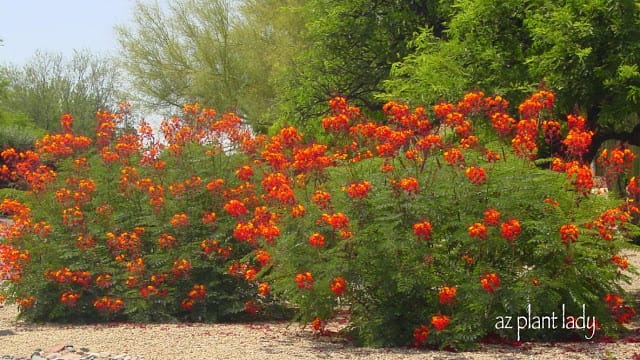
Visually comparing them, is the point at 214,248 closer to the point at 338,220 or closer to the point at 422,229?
the point at 338,220

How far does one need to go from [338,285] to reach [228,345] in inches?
55.2

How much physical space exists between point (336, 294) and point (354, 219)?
71 centimetres

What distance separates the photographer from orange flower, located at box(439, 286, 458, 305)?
8.02 m

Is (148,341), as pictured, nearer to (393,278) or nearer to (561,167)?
(393,278)

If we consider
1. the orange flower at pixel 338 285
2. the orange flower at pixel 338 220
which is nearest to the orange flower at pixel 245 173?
the orange flower at pixel 338 220

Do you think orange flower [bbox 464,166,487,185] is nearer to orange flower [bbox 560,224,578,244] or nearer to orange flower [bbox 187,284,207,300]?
orange flower [bbox 560,224,578,244]

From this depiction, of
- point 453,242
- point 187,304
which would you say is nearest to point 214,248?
point 187,304

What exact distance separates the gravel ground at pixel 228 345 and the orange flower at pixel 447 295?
0.47 metres

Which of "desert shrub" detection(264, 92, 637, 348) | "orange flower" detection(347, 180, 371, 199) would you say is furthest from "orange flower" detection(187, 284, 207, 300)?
"orange flower" detection(347, 180, 371, 199)

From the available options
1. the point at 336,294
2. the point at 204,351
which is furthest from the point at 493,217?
A: the point at 204,351

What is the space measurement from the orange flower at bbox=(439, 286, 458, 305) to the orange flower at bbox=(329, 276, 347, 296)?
87cm

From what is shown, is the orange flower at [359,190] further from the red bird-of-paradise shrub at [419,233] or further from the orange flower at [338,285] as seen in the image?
the orange flower at [338,285]

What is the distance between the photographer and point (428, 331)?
8.36m

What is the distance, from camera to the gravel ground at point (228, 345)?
319 inches
